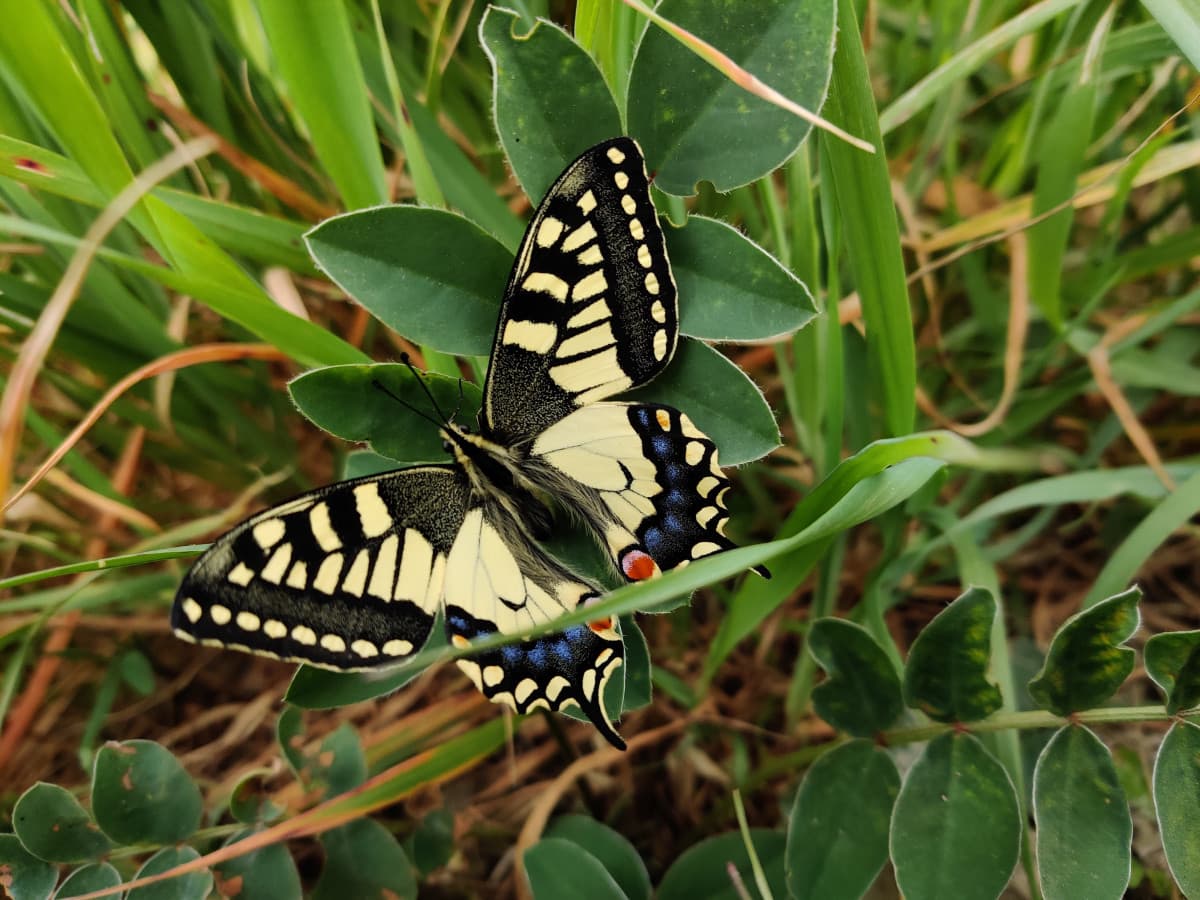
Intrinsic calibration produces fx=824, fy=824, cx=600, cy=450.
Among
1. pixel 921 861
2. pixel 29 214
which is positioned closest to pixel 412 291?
pixel 29 214

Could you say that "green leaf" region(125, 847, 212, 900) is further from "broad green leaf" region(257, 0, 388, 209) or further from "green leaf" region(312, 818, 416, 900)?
"broad green leaf" region(257, 0, 388, 209)

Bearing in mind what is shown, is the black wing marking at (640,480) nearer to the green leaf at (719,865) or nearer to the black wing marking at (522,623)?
the black wing marking at (522,623)

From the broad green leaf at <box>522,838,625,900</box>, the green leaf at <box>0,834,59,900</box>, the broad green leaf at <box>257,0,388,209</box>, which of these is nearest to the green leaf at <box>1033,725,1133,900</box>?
the broad green leaf at <box>522,838,625,900</box>

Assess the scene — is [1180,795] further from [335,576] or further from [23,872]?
[23,872]

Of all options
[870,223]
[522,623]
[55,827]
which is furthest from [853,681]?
[55,827]

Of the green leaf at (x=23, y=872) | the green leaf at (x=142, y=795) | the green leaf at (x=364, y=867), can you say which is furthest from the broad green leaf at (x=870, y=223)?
the green leaf at (x=23, y=872)

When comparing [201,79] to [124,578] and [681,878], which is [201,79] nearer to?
[124,578]
